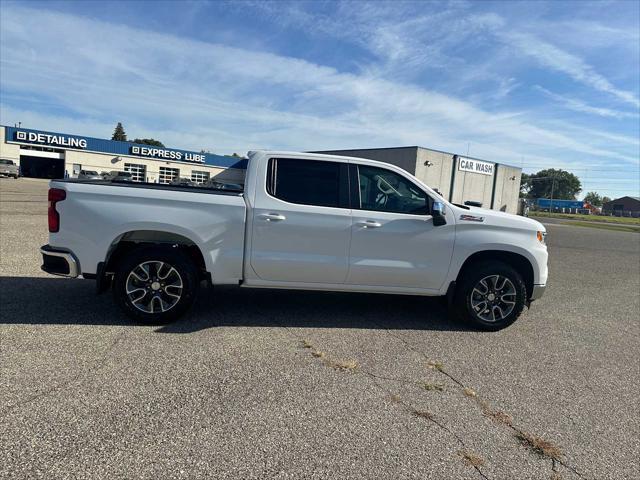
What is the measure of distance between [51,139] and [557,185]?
14626 centimetres

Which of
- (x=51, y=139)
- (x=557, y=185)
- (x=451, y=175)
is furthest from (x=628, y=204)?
(x=51, y=139)

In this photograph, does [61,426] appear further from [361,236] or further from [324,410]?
[361,236]

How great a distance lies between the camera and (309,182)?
16.2 feet

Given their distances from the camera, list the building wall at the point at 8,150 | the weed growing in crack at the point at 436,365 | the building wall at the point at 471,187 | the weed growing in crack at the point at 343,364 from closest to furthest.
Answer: the weed growing in crack at the point at 343,364
the weed growing in crack at the point at 436,365
the building wall at the point at 471,187
the building wall at the point at 8,150

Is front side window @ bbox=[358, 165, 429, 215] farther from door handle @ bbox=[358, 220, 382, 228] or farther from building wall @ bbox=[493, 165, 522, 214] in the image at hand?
building wall @ bbox=[493, 165, 522, 214]

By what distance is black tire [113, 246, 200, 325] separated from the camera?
4.58 metres

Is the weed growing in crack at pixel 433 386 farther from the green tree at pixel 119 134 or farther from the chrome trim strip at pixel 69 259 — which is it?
the green tree at pixel 119 134

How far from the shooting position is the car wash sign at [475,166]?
138ft

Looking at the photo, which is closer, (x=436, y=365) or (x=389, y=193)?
(x=436, y=365)

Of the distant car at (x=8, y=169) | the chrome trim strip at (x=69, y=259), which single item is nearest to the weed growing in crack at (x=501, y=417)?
the chrome trim strip at (x=69, y=259)

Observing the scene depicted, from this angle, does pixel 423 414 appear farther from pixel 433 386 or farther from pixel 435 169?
pixel 435 169

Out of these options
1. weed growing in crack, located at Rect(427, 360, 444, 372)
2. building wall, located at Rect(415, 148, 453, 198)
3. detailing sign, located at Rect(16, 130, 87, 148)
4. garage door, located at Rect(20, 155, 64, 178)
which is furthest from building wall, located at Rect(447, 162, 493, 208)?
garage door, located at Rect(20, 155, 64, 178)

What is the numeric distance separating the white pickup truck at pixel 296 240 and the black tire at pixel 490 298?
12mm

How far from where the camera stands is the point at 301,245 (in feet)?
15.7
